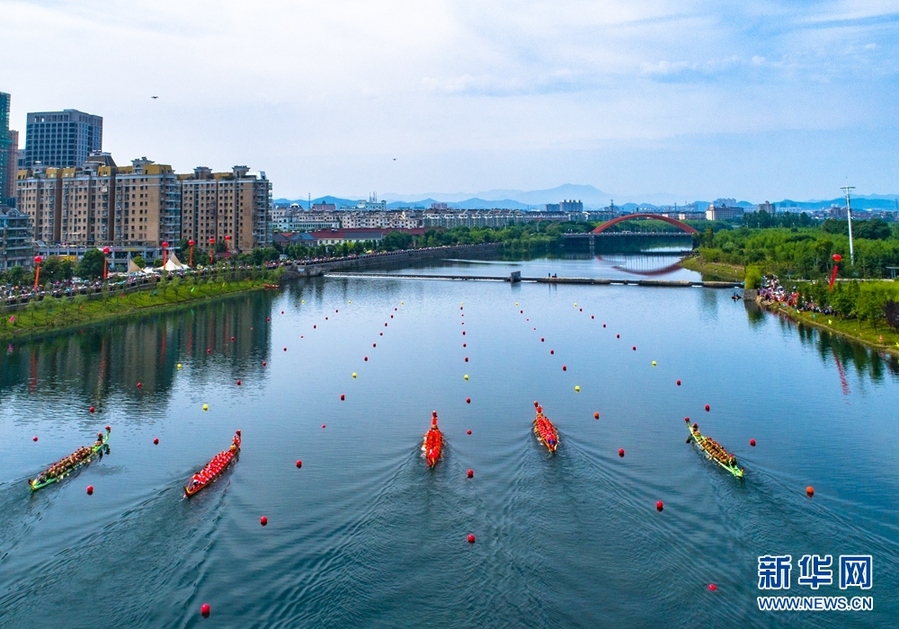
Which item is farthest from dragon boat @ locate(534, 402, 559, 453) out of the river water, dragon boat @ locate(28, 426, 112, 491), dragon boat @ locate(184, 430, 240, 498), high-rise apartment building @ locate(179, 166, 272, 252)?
high-rise apartment building @ locate(179, 166, 272, 252)

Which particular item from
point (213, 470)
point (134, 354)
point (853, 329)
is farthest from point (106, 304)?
point (853, 329)

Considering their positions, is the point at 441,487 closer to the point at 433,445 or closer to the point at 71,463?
the point at 433,445

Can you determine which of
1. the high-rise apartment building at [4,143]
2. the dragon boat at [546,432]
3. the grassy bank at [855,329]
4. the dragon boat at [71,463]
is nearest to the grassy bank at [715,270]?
the grassy bank at [855,329]

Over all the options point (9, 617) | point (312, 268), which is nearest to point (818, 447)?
point (9, 617)

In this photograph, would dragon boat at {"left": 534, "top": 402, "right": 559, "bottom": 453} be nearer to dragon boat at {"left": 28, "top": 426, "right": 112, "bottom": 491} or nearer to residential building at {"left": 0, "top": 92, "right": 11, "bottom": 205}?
dragon boat at {"left": 28, "top": 426, "right": 112, "bottom": 491}

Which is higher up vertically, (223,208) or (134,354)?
(223,208)
